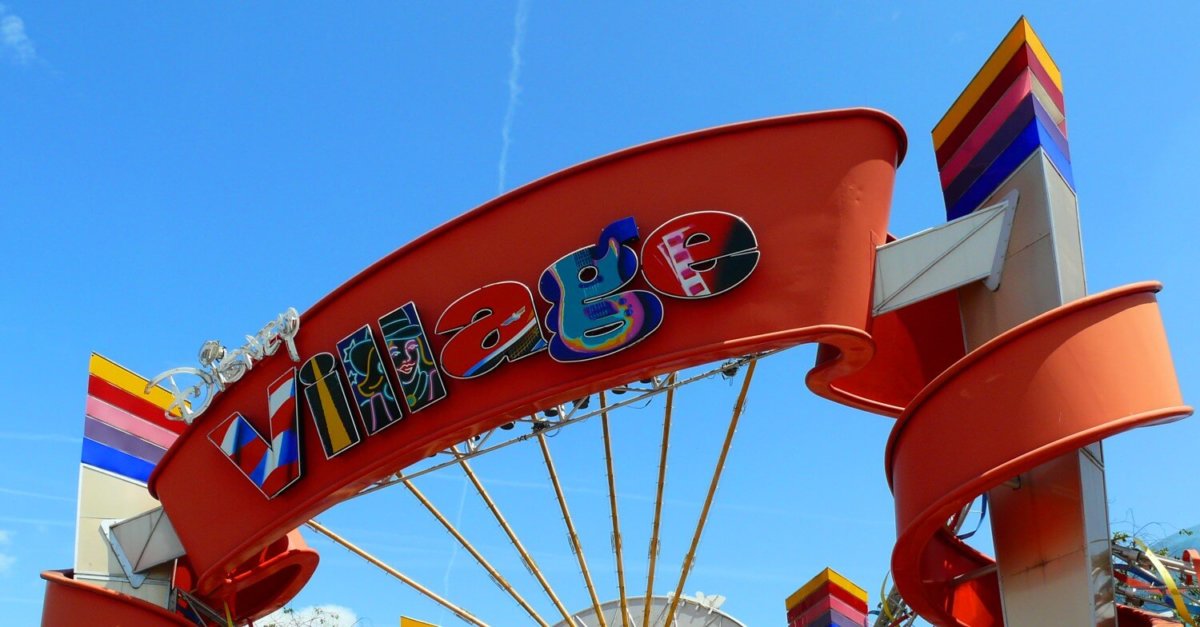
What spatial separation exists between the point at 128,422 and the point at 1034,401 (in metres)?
21.7

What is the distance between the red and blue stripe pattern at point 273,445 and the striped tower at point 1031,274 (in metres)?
13.1

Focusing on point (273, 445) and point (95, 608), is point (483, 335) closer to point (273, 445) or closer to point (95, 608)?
point (273, 445)

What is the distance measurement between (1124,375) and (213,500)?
58.8ft

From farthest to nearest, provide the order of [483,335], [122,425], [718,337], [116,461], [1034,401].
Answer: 1. [122,425]
2. [116,461]
3. [483,335]
4. [718,337]
5. [1034,401]

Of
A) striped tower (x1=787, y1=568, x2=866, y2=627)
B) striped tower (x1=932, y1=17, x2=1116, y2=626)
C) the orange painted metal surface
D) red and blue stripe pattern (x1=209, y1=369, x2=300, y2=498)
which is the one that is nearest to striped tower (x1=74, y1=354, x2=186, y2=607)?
the orange painted metal surface

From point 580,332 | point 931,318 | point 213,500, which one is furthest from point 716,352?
point 213,500

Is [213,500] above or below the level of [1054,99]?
below

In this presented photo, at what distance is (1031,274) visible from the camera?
65.6ft

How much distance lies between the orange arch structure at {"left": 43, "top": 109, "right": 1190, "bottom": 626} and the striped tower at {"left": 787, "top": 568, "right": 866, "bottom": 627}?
9.11 m

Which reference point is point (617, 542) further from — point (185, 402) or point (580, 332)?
point (185, 402)

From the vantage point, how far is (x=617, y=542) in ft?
86.5

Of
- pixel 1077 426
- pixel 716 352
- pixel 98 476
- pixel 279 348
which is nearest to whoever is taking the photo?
pixel 1077 426

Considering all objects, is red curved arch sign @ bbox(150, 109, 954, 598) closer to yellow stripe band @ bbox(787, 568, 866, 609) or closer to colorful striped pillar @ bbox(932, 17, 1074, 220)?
colorful striped pillar @ bbox(932, 17, 1074, 220)

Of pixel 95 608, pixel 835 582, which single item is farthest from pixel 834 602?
pixel 95 608
